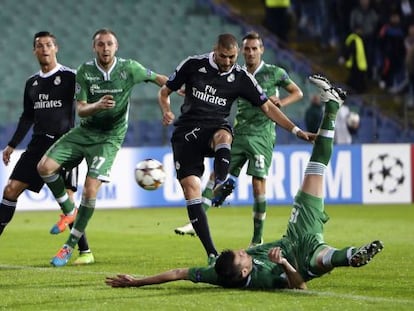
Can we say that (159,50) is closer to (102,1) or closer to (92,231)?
(102,1)

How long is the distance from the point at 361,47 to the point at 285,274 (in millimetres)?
16780

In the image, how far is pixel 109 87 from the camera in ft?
39.3

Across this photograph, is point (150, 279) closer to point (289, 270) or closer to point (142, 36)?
point (289, 270)

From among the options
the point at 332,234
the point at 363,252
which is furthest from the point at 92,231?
the point at 363,252

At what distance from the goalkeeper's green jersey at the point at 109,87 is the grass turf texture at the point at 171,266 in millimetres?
1471

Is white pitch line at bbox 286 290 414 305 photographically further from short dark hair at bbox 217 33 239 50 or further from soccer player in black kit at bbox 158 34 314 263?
short dark hair at bbox 217 33 239 50

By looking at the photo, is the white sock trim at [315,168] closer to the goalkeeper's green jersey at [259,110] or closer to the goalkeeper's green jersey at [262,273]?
the goalkeeper's green jersey at [262,273]

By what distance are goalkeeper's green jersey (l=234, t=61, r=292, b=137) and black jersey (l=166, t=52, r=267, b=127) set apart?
2406mm

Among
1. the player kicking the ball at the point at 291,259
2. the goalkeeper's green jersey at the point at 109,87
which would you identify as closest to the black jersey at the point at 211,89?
the goalkeeper's green jersey at the point at 109,87

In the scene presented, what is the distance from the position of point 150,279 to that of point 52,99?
12.3 feet

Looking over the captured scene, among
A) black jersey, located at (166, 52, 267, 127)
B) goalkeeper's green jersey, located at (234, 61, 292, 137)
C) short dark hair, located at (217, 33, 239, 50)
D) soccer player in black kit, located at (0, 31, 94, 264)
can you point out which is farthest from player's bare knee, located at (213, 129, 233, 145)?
goalkeeper's green jersey, located at (234, 61, 292, 137)

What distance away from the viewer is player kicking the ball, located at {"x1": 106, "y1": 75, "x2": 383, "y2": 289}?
29.4ft

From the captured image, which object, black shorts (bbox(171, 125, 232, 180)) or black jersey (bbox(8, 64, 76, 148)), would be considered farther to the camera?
black jersey (bbox(8, 64, 76, 148))

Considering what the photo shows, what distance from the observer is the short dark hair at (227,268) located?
29.5 feet
